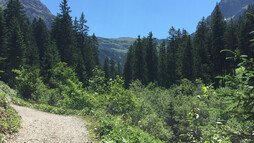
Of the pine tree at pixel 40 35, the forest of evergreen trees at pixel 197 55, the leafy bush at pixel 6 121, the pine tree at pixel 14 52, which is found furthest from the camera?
the pine tree at pixel 40 35

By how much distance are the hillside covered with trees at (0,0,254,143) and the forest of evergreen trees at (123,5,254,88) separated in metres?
0.21

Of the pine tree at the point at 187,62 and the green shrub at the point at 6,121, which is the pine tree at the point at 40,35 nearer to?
the pine tree at the point at 187,62

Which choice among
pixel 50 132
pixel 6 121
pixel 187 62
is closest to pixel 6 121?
pixel 6 121

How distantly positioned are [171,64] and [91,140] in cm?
3934

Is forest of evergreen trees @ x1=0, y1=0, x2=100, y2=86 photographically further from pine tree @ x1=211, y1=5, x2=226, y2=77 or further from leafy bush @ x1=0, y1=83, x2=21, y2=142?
pine tree @ x1=211, y1=5, x2=226, y2=77

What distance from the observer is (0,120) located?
6.98 m

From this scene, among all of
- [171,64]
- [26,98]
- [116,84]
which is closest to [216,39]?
[171,64]

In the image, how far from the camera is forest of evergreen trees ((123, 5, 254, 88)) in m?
38.8

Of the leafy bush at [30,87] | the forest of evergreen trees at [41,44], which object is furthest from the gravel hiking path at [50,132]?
the forest of evergreen trees at [41,44]

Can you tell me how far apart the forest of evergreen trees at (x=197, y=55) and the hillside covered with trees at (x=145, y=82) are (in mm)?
206

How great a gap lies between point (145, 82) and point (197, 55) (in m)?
14.3

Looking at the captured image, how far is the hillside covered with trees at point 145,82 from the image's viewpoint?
3388 millimetres

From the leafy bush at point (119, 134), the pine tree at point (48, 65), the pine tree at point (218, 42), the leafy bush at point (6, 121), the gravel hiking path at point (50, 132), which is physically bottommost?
the gravel hiking path at point (50, 132)

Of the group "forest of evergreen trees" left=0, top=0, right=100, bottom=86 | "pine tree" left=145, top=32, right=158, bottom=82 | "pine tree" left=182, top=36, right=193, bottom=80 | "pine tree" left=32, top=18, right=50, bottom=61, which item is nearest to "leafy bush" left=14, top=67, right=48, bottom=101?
"forest of evergreen trees" left=0, top=0, right=100, bottom=86
